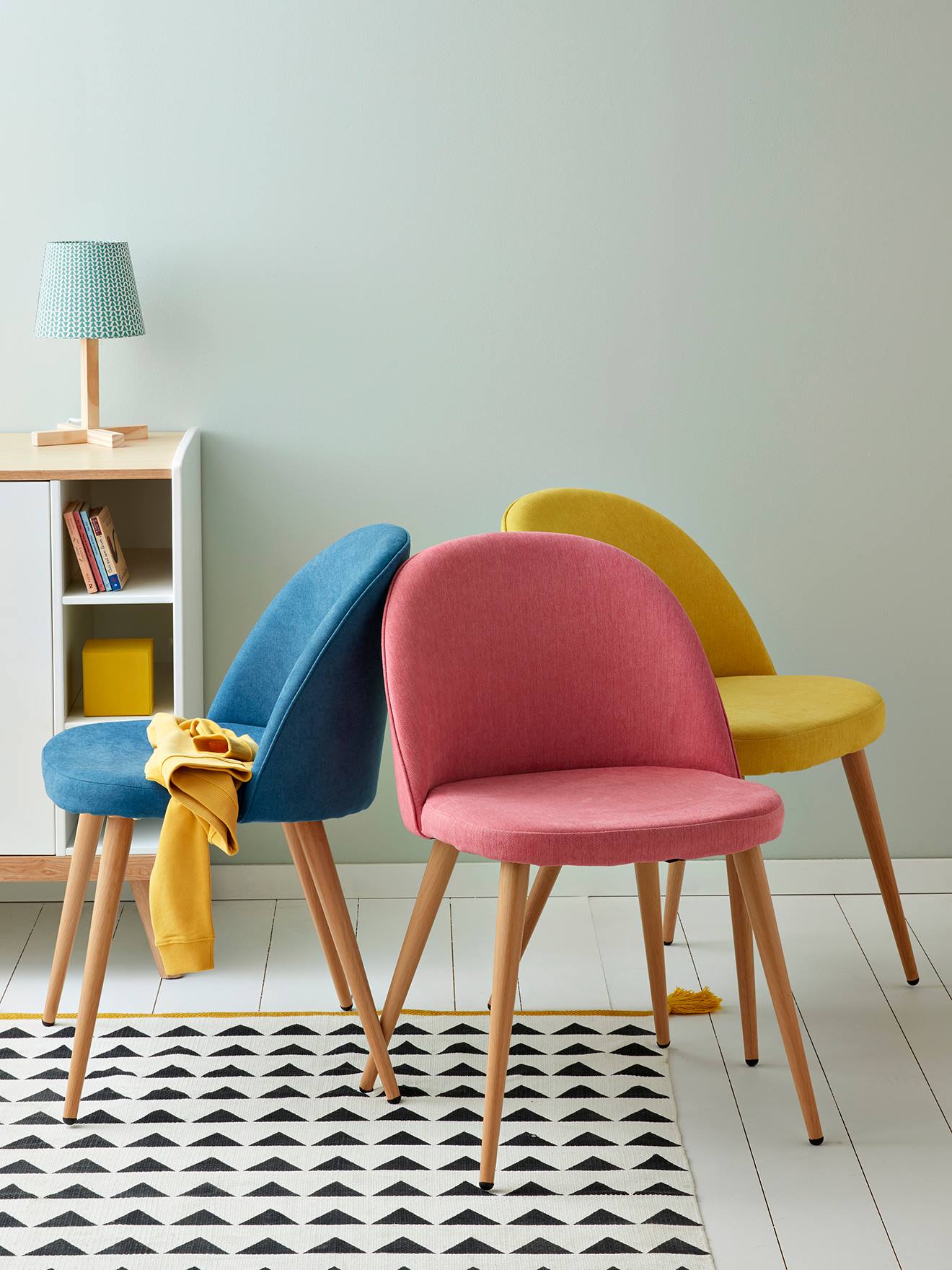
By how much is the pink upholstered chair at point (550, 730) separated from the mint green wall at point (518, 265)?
2.54 feet

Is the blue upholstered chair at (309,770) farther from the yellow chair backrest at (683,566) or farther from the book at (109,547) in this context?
the yellow chair backrest at (683,566)

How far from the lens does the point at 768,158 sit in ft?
9.37

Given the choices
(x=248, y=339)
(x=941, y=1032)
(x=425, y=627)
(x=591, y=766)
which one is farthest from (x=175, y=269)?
(x=941, y=1032)

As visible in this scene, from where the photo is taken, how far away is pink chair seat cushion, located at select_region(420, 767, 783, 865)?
1.88 metres

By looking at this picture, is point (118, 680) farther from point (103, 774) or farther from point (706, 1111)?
point (706, 1111)

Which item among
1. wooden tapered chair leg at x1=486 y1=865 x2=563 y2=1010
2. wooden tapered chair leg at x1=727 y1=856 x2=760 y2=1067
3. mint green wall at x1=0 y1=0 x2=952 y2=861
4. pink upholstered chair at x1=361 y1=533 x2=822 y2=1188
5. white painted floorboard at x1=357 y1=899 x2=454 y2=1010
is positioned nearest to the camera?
pink upholstered chair at x1=361 y1=533 x2=822 y2=1188

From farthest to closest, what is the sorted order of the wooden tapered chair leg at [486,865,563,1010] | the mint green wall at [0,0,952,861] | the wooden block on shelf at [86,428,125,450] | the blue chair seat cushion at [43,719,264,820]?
the mint green wall at [0,0,952,861] → the wooden block on shelf at [86,428,125,450] → the wooden tapered chair leg at [486,865,563,1010] → the blue chair seat cushion at [43,719,264,820]

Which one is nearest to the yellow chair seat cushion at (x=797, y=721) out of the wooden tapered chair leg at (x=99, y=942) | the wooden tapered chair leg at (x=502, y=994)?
the wooden tapered chair leg at (x=502, y=994)

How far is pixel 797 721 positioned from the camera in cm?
239

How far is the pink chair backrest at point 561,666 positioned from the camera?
216 centimetres

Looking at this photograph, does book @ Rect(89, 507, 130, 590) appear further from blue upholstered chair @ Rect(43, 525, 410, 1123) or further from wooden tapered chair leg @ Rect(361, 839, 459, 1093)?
wooden tapered chair leg @ Rect(361, 839, 459, 1093)

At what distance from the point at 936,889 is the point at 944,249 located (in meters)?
1.36

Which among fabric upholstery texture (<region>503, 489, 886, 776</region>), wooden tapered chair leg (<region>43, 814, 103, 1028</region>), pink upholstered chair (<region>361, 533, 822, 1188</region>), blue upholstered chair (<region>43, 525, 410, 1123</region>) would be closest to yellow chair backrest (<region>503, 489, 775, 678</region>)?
fabric upholstery texture (<region>503, 489, 886, 776</region>)

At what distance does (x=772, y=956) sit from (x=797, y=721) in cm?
49
